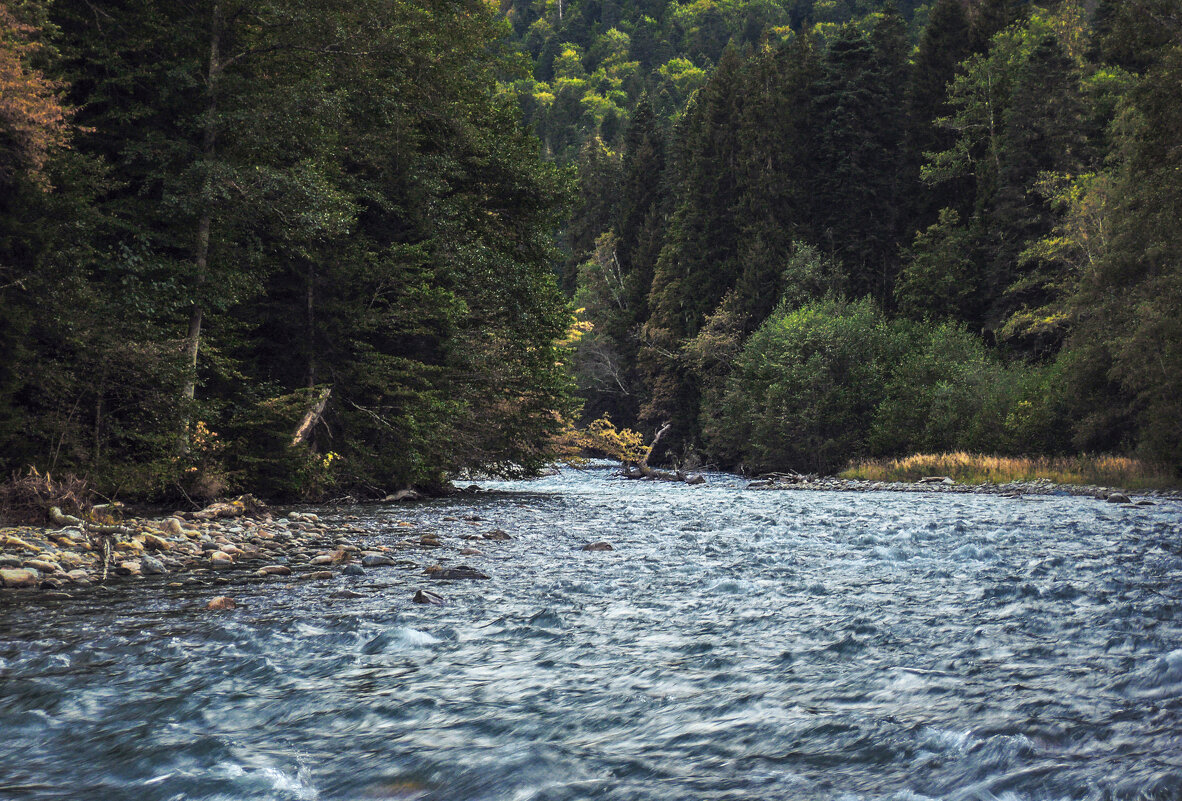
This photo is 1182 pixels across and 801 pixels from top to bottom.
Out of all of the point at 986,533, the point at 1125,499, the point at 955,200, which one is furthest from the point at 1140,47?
the point at 955,200

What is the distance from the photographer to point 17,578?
7.95 m

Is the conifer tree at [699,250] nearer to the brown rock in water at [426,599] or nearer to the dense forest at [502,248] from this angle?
the dense forest at [502,248]

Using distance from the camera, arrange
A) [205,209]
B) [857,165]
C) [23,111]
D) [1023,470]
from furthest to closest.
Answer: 1. [857,165]
2. [1023,470]
3. [205,209]
4. [23,111]

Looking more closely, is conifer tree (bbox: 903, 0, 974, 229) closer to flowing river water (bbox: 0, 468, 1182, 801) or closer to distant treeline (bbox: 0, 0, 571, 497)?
distant treeline (bbox: 0, 0, 571, 497)

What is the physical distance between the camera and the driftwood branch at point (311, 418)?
55.7ft

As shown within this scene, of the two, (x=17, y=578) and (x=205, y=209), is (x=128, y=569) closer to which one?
(x=17, y=578)

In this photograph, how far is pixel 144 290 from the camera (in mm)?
14211

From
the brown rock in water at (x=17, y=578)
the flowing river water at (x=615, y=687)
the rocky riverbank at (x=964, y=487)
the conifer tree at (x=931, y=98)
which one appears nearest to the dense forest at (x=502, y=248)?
the conifer tree at (x=931, y=98)

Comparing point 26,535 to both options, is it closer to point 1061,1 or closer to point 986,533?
point 986,533

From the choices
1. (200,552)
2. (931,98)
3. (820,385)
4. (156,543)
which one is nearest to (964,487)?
(820,385)

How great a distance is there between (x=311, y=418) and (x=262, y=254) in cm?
356

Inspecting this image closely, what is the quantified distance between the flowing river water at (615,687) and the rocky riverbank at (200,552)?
64cm

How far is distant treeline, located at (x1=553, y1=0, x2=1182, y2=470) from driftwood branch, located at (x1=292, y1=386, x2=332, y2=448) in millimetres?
21018

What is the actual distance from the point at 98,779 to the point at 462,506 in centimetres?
1589
